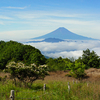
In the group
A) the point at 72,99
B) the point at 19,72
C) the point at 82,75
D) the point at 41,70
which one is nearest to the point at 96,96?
the point at 72,99

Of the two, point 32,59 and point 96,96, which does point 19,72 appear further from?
point 32,59

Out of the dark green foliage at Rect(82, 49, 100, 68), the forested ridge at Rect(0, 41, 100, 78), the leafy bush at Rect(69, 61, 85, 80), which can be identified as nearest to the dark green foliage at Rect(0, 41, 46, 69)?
the forested ridge at Rect(0, 41, 100, 78)

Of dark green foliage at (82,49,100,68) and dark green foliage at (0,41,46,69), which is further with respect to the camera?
dark green foliage at (0,41,46,69)

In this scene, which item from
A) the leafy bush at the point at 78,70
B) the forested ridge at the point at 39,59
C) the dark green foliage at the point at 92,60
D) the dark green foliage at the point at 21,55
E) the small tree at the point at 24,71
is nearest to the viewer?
the small tree at the point at 24,71

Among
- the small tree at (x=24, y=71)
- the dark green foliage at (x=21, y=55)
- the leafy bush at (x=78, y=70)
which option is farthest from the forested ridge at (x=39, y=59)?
the small tree at (x=24, y=71)

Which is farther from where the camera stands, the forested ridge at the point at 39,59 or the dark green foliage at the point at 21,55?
the dark green foliage at the point at 21,55

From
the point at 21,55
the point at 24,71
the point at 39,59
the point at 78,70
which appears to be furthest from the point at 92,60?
the point at 24,71

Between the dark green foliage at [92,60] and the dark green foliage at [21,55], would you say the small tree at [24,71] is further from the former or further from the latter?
the dark green foliage at [92,60]

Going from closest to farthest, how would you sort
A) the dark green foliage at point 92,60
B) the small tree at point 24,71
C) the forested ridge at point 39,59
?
the small tree at point 24,71
the forested ridge at point 39,59
the dark green foliage at point 92,60

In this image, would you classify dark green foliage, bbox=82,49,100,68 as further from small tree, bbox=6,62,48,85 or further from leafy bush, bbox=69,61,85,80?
small tree, bbox=6,62,48,85

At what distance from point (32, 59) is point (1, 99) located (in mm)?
30316

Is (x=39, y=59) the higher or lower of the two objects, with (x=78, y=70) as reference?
higher

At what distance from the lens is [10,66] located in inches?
391

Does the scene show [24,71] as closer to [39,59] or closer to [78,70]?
[78,70]
